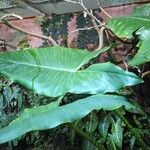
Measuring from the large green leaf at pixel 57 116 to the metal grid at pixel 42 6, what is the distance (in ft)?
5.73

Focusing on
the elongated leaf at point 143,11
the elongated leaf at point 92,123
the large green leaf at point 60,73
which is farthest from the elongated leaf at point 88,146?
the large green leaf at point 60,73

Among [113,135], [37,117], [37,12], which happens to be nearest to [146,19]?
[37,117]

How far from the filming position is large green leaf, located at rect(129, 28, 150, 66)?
139cm

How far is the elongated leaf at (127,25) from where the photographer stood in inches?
66.1

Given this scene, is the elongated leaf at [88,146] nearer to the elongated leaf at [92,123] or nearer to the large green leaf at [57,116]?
the elongated leaf at [92,123]

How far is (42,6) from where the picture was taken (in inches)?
118

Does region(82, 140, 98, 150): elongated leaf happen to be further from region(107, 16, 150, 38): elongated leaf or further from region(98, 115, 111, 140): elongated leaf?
region(107, 16, 150, 38): elongated leaf

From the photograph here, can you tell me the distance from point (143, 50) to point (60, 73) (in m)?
0.39

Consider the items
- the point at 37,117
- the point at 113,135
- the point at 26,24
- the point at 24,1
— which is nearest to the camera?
the point at 37,117

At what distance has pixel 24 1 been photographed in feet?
9.27

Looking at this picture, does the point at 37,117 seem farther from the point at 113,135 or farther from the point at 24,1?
the point at 24,1

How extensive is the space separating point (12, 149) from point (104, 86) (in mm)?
2126

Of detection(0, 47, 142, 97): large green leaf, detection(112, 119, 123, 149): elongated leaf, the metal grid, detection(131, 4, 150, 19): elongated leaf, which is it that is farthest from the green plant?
the metal grid

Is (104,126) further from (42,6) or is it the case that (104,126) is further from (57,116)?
(57,116)
